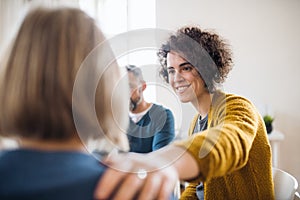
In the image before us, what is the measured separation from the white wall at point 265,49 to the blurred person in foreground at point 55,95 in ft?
6.74

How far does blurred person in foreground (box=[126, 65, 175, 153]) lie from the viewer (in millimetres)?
730

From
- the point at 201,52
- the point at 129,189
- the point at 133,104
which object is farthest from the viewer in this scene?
the point at 201,52

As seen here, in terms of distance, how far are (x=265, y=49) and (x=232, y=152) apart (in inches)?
84.4

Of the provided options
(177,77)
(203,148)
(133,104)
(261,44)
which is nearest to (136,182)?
(203,148)

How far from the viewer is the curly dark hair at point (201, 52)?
2.67 ft

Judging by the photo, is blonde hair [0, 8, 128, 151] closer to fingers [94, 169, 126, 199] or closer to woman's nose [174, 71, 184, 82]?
fingers [94, 169, 126, 199]

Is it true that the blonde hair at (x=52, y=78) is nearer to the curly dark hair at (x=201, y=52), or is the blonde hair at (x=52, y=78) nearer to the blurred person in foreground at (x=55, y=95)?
the blurred person in foreground at (x=55, y=95)

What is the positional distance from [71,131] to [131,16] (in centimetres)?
202

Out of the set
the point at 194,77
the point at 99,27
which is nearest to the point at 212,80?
the point at 194,77

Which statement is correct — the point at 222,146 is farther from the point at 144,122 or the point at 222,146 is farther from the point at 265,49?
the point at 265,49

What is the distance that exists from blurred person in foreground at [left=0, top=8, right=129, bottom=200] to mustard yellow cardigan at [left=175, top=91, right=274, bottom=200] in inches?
5.6

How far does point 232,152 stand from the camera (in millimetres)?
573

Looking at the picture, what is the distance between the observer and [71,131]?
534mm

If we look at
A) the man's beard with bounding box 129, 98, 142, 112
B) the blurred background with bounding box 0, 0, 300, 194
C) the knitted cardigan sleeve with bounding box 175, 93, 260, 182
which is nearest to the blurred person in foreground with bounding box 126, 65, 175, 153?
the man's beard with bounding box 129, 98, 142, 112
